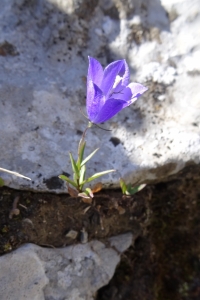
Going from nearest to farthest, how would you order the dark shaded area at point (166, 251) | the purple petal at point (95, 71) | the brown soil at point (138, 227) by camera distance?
the purple petal at point (95, 71), the brown soil at point (138, 227), the dark shaded area at point (166, 251)

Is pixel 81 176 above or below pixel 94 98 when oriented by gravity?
below

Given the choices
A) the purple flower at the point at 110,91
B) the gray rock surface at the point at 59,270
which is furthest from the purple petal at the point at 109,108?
the gray rock surface at the point at 59,270

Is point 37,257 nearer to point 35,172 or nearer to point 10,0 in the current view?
point 35,172

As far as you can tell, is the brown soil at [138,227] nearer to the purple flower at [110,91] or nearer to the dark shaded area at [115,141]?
the dark shaded area at [115,141]

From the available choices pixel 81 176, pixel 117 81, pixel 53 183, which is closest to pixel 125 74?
pixel 117 81

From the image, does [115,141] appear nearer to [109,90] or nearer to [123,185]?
[123,185]

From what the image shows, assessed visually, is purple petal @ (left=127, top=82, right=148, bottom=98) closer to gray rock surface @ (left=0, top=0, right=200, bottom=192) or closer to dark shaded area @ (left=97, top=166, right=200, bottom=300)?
gray rock surface @ (left=0, top=0, right=200, bottom=192)

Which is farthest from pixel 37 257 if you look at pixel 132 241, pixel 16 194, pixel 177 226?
pixel 177 226
